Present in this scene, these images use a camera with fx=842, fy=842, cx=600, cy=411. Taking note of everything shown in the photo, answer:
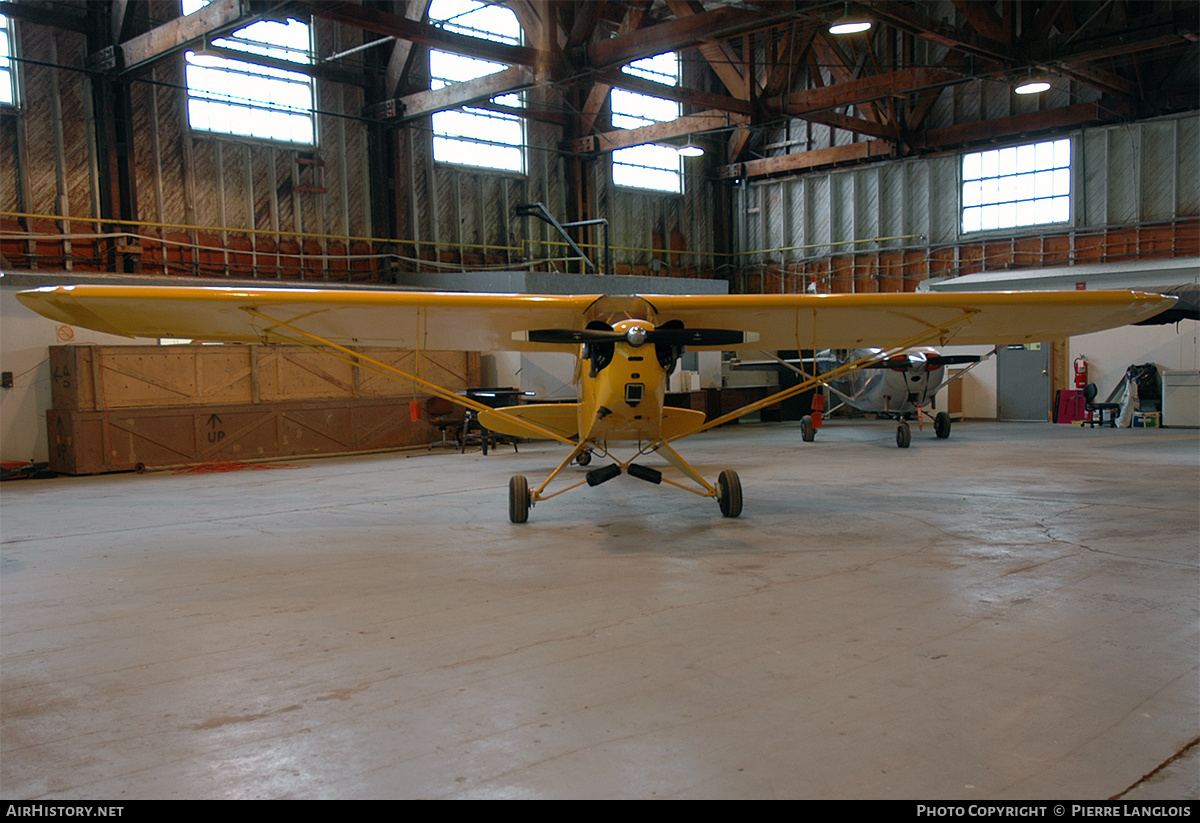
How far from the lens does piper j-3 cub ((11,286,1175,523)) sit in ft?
22.5

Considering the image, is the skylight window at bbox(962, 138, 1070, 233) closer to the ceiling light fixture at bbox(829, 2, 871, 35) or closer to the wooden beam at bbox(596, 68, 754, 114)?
the wooden beam at bbox(596, 68, 754, 114)

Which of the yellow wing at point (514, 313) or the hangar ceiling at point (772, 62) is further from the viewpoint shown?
the hangar ceiling at point (772, 62)

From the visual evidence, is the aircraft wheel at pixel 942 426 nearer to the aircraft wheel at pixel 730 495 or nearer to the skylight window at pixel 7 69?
the aircraft wheel at pixel 730 495

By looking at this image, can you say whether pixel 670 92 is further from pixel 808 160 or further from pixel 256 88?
pixel 256 88

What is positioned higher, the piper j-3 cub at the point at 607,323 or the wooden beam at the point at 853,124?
the wooden beam at the point at 853,124

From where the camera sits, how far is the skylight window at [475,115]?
21375 mm

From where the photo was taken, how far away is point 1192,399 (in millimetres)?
17250

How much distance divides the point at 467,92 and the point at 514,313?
473 inches

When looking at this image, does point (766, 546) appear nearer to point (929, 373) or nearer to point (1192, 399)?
point (929, 373)

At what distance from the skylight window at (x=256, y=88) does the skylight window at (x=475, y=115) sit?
329 cm

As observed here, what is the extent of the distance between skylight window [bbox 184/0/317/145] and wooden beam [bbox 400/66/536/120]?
2317 millimetres

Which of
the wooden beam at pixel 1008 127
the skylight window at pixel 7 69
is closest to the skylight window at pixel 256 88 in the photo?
the skylight window at pixel 7 69

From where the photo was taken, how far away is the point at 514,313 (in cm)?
770

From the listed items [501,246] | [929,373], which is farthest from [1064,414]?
[501,246]
